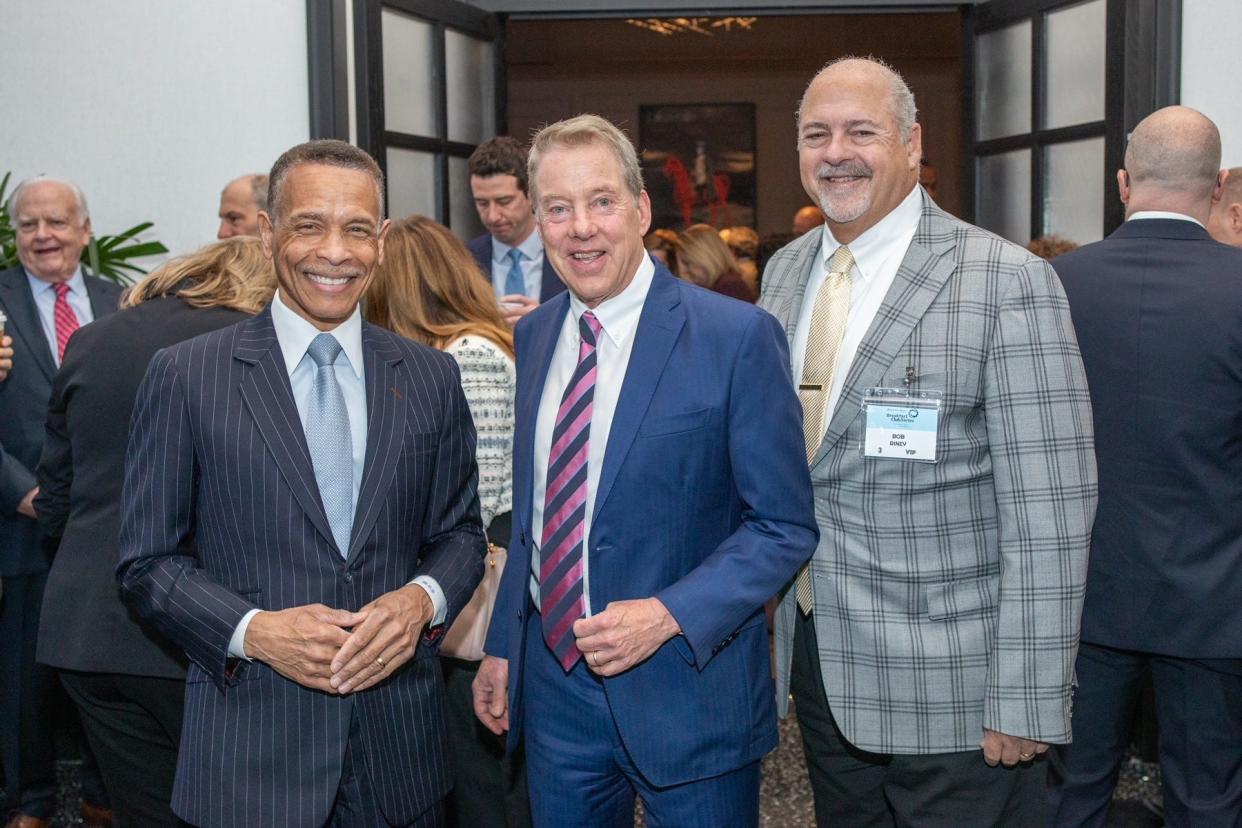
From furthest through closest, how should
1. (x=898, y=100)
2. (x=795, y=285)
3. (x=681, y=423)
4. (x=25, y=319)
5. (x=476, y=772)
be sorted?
1. (x=25, y=319)
2. (x=476, y=772)
3. (x=795, y=285)
4. (x=898, y=100)
5. (x=681, y=423)

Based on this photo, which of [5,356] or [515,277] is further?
[515,277]

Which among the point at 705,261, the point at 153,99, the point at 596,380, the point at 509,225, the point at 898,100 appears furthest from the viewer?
the point at 705,261

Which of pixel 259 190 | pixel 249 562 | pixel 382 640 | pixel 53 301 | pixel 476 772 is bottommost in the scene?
pixel 476 772

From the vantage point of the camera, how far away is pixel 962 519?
2018 millimetres

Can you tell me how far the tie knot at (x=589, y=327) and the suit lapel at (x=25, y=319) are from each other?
8.24ft

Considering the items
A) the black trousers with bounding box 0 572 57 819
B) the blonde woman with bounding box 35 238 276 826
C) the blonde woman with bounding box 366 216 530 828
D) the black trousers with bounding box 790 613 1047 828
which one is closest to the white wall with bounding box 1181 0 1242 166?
the blonde woman with bounding box 366 216 530 828

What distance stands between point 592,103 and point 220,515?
1027 centimetres

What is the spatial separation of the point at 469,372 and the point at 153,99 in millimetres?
2566

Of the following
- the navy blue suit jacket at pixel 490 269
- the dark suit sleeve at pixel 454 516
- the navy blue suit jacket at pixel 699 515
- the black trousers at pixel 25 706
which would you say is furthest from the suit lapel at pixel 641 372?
the black trousers at pixel 25 706

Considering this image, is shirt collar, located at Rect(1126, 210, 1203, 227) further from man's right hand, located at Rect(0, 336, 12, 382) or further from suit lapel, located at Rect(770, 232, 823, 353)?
man's right hand, located at Rect(0, 336, 12, 382)

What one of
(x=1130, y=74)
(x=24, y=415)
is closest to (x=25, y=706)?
(x=24, y=415)

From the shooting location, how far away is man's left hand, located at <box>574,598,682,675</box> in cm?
177

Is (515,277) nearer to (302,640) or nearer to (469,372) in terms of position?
(469,372)

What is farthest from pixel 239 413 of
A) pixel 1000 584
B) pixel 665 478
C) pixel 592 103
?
pixel 592 103
